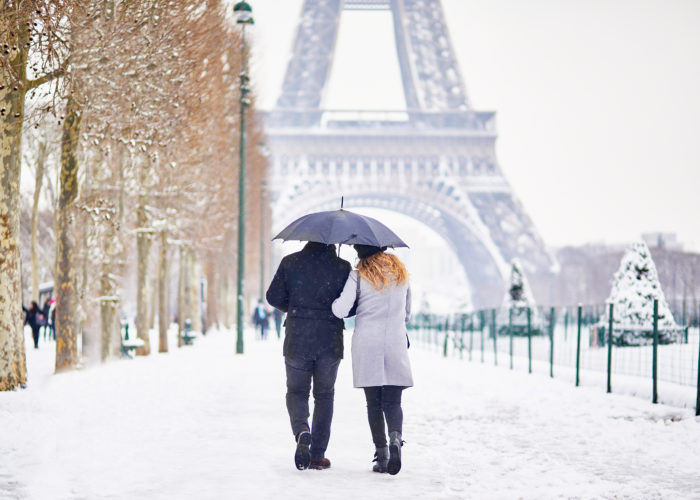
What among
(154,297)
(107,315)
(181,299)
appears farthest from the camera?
(154,297)

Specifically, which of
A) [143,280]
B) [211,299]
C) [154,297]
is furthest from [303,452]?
[154,297]

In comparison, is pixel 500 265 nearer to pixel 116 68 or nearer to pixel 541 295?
pixel 541 295

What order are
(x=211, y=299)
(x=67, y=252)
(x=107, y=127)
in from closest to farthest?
(x=107, y=127) < (x=67, y=252) < (x=211, y=299)

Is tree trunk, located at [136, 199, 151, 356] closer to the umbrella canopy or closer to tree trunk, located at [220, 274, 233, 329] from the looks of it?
the umbrella canopy

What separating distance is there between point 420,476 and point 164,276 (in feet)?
71.3

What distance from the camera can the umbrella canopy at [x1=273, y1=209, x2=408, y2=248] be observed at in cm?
743

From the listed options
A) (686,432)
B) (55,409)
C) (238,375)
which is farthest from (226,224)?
(686,432)

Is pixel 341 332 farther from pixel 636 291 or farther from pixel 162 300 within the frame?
pixel 636 291

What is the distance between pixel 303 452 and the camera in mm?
7379

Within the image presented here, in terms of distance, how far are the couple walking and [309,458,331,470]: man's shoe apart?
0.12 ft

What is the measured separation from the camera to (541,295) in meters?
80.1

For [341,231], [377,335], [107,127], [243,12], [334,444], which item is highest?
[243,12]

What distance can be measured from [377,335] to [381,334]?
32 mm

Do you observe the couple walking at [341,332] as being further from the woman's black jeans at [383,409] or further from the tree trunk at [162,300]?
the tree trunk at [162,300]
